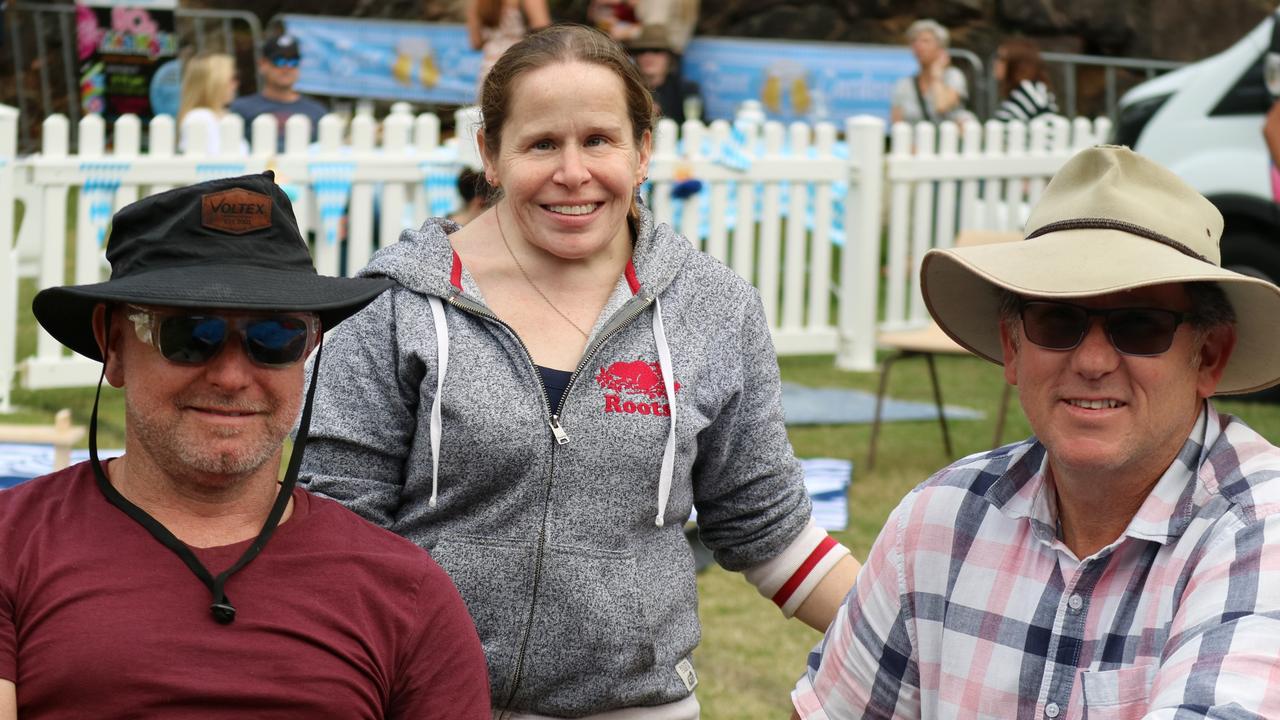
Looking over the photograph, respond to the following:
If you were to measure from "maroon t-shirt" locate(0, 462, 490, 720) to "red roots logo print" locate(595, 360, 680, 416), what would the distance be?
0.43m

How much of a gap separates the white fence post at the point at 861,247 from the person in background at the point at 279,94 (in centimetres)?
340

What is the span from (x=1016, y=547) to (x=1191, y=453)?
0.97ft

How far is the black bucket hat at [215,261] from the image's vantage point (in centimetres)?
243

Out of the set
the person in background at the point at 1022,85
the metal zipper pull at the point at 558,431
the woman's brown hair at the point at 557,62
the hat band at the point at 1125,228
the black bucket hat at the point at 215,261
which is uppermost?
the woman's brown hair at the point at 557,62

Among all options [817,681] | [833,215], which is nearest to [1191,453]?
[817,681]

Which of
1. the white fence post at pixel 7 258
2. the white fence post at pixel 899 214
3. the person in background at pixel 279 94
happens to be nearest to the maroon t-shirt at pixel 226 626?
the white fence post at pixel 7 258

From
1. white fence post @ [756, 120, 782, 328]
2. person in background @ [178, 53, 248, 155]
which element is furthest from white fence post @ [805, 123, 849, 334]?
person in background @ [178, 53, 248, 155]

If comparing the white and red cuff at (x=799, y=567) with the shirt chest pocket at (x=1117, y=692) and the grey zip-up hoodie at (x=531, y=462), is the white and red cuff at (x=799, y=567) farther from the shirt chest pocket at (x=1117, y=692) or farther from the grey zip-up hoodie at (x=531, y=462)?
the shirt chest pocket at (x=1117, y=692)

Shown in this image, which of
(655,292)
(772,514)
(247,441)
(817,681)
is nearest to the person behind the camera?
(247,441)

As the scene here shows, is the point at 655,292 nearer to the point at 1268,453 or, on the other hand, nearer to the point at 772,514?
the point at 772,514

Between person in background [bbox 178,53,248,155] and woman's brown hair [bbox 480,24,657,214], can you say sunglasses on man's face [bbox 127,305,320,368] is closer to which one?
woman's brown hair [bbox 480,24,657,214]

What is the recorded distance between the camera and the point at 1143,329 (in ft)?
7.77

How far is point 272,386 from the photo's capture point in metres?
2.52

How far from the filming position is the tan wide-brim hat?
7.63ft
